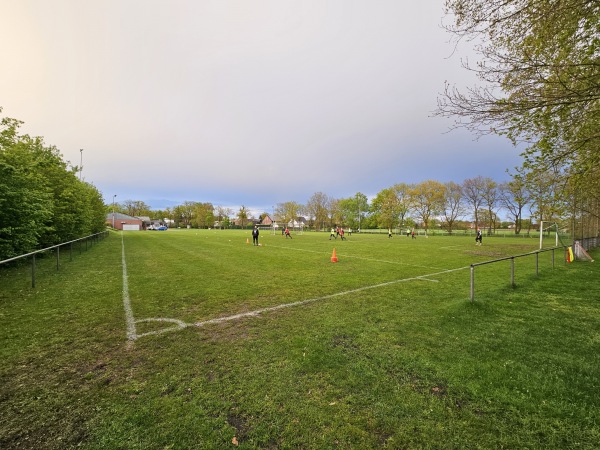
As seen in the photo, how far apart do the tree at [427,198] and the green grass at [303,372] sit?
205 ft

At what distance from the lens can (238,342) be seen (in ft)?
14.8

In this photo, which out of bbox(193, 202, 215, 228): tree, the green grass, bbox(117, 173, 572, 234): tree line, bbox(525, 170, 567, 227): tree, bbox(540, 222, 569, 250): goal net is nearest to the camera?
the green grass

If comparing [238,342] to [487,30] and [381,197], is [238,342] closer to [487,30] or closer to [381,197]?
[487,30]

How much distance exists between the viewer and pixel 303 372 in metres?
3.56

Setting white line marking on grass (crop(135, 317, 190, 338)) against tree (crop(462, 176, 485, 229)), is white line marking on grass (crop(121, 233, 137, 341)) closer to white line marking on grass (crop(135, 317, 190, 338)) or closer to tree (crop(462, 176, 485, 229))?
white line marking on grass (crop(135, 317, 190, 338))

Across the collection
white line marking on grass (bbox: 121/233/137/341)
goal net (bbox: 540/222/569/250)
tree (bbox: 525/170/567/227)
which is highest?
tree (bbox: 525/170/567/227)

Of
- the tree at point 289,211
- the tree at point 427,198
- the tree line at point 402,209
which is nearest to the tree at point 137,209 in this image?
the tree line at point 402,209

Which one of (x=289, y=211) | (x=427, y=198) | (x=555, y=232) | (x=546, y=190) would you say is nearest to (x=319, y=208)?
(x=289, y=211)

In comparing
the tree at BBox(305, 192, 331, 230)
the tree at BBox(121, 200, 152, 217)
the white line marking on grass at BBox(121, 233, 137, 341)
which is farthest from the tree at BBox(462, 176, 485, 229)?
the tree at BBox(121, 200, 152, 217)

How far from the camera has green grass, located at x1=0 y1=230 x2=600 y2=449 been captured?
99.0 inches

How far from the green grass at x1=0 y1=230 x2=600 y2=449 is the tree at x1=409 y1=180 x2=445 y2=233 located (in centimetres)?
6261

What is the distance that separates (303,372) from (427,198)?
227 ft

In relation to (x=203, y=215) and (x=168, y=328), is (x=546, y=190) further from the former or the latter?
(x=203, y=215)

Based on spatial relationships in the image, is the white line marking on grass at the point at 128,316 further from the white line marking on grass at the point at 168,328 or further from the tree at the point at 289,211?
the tree at the point at 289,211
